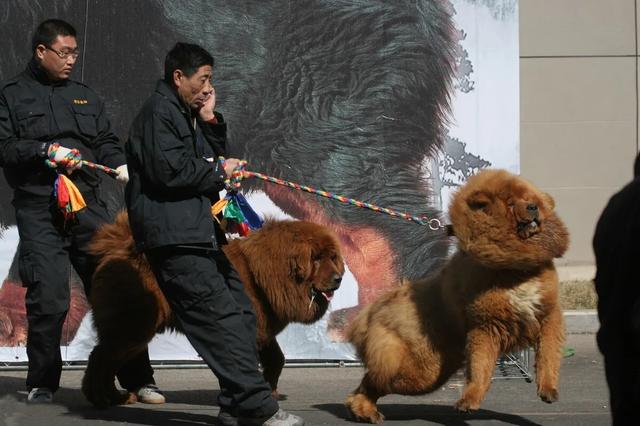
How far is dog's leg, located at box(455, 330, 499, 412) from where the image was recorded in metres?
5.05

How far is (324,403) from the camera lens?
6.43 meters

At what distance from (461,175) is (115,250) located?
2456mm

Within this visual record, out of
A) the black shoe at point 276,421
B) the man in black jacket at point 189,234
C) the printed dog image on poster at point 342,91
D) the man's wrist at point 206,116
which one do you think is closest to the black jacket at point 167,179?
the man in black jacket at point 189,234

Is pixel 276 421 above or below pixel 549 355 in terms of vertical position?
below

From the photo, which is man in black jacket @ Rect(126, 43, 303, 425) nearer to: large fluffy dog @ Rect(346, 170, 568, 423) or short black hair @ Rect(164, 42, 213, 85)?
short black hair @ Rect(164, 42, 213, 85)

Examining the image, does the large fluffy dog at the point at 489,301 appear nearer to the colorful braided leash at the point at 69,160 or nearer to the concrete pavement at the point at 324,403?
the concrete pavement at the point at 324,403

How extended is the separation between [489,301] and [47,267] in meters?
2.44

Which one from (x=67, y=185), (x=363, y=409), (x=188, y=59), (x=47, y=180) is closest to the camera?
(x=188, y=59)

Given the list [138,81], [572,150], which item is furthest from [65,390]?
[572,150]

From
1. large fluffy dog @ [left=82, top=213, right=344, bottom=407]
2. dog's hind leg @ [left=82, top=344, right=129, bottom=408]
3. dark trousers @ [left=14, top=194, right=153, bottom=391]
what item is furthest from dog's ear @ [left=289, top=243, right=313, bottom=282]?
dark trousers @ [left=14, top=194, right=153, bottom=391]

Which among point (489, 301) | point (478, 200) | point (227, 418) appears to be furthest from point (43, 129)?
point (489, 301)

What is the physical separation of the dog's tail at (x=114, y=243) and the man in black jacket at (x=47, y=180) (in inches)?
4.5

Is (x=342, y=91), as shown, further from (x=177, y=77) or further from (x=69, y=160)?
(x=177, y=77)

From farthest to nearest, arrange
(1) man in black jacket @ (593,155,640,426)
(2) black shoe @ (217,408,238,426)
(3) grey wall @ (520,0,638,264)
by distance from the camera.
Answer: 1. (3) grey wall @ (520,0,638,264)
2. (2) black shoe @ (217,408,238,426)
3. (1) man in black jacket @ (593,155,640,426)
